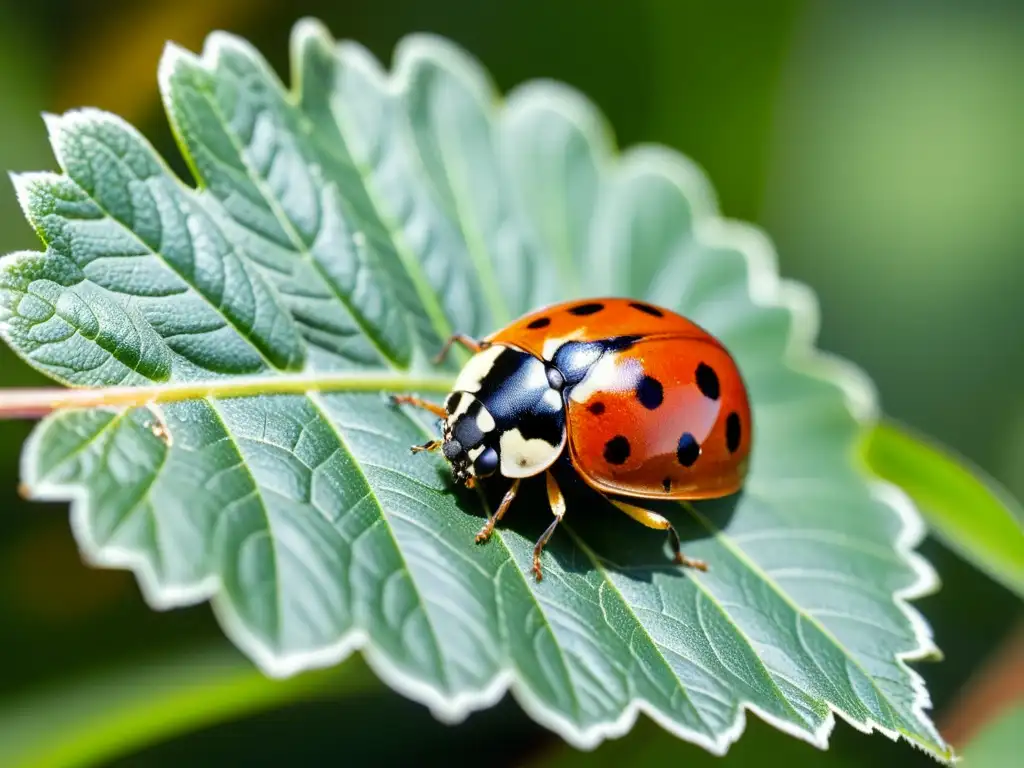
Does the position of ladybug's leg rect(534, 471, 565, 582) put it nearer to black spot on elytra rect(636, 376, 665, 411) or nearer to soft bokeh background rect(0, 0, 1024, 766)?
black spot on elytra rect(636, 376, 665, 411)

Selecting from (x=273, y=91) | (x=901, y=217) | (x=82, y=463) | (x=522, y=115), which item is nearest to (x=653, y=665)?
(x=82, y=463)

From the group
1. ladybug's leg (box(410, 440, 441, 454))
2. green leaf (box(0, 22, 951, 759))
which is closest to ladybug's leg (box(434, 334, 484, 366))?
green leaf (box(0, 22, 951, 759))

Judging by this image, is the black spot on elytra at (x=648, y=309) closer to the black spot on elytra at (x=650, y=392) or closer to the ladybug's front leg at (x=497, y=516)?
the black spot on elytra at (x=650, y=392)

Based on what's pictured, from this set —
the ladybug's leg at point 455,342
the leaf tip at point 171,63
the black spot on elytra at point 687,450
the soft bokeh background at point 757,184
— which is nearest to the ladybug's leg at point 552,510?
the black spot on elytra at point 687,450

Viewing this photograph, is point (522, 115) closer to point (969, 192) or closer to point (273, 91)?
point (273, 91)

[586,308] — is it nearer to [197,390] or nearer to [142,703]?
[197,390]
